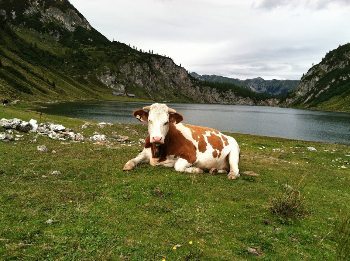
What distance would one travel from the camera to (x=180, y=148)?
1789cm

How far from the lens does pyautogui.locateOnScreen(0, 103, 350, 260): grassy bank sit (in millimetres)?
9648

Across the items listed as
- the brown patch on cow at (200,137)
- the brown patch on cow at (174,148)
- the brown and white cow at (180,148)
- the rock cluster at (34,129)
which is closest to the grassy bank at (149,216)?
the brown and white cow at (180,148)

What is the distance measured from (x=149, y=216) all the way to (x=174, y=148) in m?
6.26

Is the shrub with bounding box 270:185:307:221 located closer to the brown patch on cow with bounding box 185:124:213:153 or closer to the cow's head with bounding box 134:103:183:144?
the cow's head with bounding box 134:103:183:144

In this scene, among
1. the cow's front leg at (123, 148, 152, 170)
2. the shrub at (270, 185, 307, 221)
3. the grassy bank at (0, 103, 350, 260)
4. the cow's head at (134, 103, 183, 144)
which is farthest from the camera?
the cow's front leg at (123, 148, 152, 170)

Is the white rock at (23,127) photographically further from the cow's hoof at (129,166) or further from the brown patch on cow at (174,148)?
the brown patch on cow at (174,148)

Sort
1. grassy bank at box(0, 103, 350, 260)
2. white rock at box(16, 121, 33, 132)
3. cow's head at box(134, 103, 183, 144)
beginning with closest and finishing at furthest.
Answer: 1. grassy bank at box(0, 103, 350, 260)
2. cow's head at box(134, 103, 183, 144)
3. white rock at box(16, 121, 33, 132)

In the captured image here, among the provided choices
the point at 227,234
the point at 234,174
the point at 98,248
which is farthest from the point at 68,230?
the point at 234,174

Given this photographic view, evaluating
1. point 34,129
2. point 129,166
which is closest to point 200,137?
point 129,166

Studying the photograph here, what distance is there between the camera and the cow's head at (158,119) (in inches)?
641

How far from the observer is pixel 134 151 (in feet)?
80.0

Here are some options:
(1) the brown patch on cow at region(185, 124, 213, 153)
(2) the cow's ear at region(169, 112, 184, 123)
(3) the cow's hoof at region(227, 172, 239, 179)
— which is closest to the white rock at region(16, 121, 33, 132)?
(1) the brown patch on cow at region(185, 124, 213, 153)

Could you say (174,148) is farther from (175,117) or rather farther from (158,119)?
(158,119)

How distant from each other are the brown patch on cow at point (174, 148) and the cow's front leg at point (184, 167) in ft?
0.67
